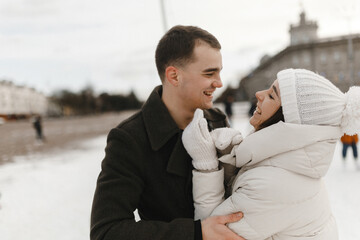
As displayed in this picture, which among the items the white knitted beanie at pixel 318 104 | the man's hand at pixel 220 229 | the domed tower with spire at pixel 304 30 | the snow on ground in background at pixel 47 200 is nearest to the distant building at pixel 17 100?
the domed tower with spire at pixel 304 30

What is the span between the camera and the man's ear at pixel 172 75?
5.39ft

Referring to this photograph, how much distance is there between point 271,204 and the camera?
1234 millimetres

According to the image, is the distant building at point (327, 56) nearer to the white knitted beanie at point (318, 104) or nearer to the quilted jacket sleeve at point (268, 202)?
the white knitted beanie at point (318, 104)

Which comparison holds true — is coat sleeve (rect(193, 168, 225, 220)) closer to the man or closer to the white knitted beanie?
the man

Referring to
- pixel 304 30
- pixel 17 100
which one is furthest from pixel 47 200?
pixel 17 100

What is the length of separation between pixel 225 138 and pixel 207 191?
257 mm

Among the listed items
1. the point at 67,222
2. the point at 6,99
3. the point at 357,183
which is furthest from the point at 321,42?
the point at 6,99

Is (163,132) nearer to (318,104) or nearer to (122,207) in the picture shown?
(122,207)

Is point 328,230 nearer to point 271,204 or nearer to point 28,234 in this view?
point 271,204

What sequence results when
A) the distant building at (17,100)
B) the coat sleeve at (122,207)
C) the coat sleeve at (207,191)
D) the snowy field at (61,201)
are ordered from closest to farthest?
the coat sleeve at (122,207) < the coat sleeve at (207,191) < the snowy field at (61,201) < the distant building at (17,100)

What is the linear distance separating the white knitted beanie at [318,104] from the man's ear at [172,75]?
0.56m

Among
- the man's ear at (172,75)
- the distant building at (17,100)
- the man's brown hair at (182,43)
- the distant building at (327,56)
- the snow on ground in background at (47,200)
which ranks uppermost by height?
the man's brown hair at (182,43)

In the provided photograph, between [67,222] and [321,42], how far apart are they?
5073 cm

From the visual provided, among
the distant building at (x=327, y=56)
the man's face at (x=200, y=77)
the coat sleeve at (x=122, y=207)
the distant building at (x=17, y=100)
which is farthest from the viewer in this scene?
the distant building at (x=17, y=100)
